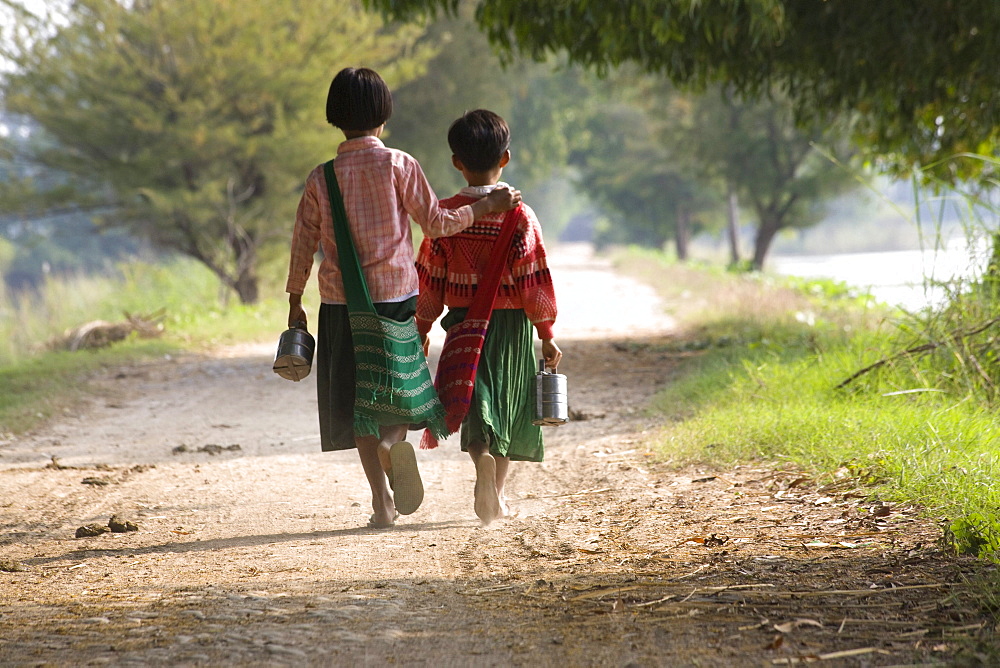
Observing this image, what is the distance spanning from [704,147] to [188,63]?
470 inches

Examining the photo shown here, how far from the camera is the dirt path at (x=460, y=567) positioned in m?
2.62

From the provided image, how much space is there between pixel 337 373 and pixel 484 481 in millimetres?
758

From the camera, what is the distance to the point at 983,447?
14.6ft

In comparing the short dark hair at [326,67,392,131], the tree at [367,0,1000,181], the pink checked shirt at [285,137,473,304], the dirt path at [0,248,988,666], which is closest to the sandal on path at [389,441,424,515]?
the dirt path at [0,248,988,666]

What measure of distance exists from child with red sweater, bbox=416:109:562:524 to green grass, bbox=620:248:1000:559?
148 cm

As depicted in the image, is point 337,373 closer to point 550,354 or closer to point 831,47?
point 550,354

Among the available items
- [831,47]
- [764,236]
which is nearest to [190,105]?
[831,47]

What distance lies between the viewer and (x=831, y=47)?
809 centimetres

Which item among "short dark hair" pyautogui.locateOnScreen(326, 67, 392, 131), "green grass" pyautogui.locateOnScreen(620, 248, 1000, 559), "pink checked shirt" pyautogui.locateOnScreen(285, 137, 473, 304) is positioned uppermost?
"short dark hair" pyautogui.locateOnScreen(326, 67, 392, 131)

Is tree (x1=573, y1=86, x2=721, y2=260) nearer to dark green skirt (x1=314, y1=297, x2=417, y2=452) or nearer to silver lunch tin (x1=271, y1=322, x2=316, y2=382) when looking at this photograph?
dark green skirt (x1=314, y1=297, x2=417, y2=452)

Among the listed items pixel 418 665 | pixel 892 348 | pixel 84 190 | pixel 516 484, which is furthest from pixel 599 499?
pixel 84 190

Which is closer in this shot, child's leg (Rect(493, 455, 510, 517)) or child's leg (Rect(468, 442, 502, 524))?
child's leg (Rect(468, 442, 502, 524))

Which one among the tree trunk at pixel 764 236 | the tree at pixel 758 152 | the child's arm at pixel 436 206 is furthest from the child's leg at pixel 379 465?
the tree trunk at pixel 764 236

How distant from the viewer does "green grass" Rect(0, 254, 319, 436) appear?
8.02 m
